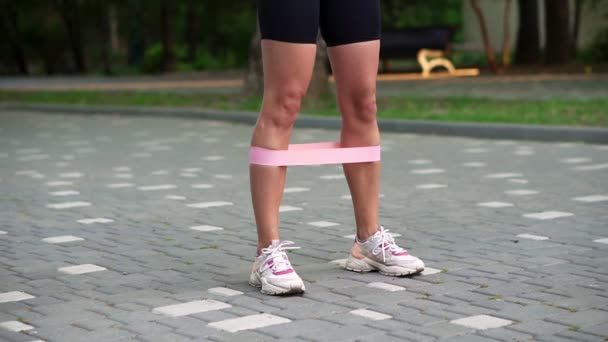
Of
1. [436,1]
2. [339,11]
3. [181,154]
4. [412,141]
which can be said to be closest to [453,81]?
[412,141]

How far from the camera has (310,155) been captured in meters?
4.73

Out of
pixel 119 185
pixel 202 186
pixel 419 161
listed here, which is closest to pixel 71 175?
pixel 119 185

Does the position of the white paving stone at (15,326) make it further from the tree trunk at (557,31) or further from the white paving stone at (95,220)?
the tree trunk at (557,31)

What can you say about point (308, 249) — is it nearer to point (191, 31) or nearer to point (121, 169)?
point (121, 169)

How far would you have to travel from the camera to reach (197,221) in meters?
6.82

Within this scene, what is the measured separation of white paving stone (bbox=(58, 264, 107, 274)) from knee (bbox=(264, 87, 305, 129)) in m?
1.18

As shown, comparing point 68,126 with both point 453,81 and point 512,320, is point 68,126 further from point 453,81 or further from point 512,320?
point 512,320

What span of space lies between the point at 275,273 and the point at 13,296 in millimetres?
1071

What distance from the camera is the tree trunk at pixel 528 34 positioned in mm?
28734

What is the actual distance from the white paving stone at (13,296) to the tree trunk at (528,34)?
25.2 metres

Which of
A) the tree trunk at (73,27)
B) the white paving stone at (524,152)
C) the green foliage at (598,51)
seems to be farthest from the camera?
the tree trunk at (73,27)

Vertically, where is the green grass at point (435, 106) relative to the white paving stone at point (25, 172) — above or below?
below

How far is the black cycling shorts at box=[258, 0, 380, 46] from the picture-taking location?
14.9 ft

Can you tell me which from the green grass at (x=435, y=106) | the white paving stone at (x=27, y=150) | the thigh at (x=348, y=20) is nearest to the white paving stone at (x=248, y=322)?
the thigh at (x=348, y=20)
